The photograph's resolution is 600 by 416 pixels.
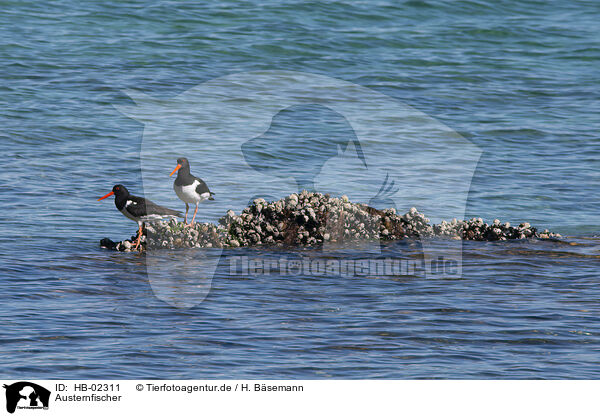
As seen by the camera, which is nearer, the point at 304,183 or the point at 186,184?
the point at 186,184

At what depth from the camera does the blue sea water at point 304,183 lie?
29.9 feet

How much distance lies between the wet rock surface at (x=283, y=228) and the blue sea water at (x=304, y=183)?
507 mm

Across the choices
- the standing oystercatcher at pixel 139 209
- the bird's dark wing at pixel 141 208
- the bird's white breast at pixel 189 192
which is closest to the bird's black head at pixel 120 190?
the standing oystercatcher at pixel 139 209

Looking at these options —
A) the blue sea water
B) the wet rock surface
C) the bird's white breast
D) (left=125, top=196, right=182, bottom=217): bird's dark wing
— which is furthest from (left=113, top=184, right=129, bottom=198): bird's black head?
the blue sea water

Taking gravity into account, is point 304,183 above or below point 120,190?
below

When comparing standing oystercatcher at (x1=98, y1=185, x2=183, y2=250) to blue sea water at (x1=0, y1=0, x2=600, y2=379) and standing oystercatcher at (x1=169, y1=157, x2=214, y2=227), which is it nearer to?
standing oystercatcher at (x1=169, y1=157, x2=214, y2=227)

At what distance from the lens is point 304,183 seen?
18375 mm

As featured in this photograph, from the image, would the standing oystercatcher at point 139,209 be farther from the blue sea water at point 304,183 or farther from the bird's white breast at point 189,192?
the blue sea water at point 304,183

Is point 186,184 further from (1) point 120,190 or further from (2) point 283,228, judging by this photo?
(2) point 283,228
